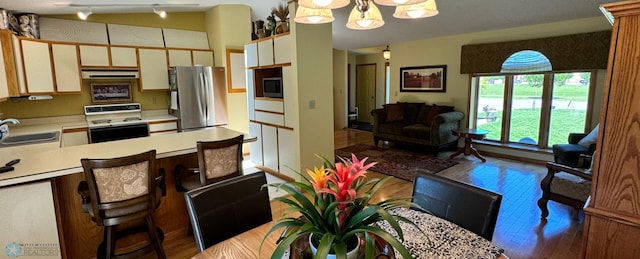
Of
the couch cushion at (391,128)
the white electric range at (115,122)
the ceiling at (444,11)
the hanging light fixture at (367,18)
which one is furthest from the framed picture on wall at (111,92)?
the couch cushion at (391,128)

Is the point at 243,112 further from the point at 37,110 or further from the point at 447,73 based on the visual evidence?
the point at 447,73

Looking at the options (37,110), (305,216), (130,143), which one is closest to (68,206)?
(130,143)

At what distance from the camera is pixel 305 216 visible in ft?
3.21

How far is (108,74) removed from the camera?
175 inches

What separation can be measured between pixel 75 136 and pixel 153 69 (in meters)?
1.39

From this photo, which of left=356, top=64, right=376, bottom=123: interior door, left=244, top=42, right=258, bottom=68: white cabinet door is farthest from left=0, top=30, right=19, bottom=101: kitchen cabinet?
left=356, top=64, right=376, bottom=123: interior door

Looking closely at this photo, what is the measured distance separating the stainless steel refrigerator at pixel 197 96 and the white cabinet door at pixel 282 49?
4.75 feet

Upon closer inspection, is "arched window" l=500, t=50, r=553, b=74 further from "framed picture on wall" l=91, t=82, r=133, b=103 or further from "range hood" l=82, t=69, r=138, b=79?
"framed picture on wall" l=91, t=82, r=133, b=103

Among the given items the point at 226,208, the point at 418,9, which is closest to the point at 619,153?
the point at 418,9

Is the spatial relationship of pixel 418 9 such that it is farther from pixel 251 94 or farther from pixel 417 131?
pixel 417 131

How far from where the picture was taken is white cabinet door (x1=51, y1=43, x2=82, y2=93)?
405 centimetres

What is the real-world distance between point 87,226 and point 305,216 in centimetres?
220

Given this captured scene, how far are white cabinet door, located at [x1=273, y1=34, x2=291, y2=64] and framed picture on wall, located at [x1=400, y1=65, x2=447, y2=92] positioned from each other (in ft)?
11.5

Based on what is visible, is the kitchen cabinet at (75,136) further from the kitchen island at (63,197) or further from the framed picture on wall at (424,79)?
the framed picture on wall at (424,79)
